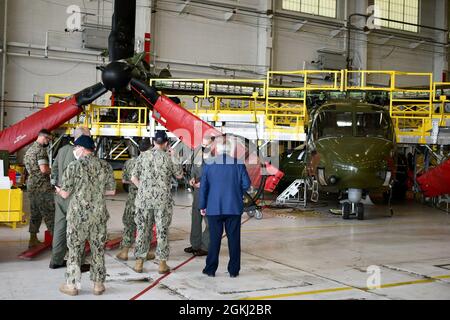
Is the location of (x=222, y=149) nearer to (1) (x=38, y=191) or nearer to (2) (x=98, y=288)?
(2) (x=98, y=288)

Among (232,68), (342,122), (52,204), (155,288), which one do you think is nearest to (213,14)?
(232,68)

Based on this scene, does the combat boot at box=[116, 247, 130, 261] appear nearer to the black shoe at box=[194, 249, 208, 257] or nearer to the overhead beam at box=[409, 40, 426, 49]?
the black shoe at box=[194, 249, 208, 257]

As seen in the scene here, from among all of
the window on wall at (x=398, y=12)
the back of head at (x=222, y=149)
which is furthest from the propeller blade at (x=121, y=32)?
the window on wall at (x=398, y=12)

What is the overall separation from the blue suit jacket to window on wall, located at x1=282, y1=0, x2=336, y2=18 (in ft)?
70.6

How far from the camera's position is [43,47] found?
2058cm

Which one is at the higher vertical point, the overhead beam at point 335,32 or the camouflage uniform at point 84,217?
the overhead beam at point 335,32

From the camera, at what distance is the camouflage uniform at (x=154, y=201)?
19.9ft

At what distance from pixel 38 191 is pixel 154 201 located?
7.55 feet

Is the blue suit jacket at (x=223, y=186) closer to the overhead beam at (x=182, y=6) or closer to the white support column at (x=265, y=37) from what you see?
the overhead beam at (x=182, y=6)

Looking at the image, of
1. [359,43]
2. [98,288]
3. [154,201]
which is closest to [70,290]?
[98,288]

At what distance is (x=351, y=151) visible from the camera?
10992 mm

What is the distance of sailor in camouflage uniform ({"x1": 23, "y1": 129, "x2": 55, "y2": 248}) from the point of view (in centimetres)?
746

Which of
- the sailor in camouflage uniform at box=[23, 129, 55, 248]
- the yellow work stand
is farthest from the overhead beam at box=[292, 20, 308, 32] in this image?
the yellow work stand

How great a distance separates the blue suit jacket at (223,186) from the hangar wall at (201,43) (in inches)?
639
